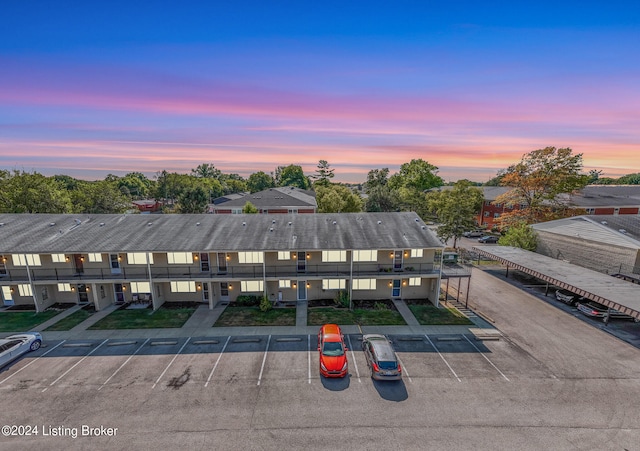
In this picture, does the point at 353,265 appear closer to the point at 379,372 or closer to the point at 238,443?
the point at 379,372

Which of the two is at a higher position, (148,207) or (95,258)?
(95,258)

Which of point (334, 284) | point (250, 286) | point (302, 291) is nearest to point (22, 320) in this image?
point (250, 286)

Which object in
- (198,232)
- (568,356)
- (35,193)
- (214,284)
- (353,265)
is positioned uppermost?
(35,193)

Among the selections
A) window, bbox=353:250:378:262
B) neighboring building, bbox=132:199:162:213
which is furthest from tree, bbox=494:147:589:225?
neighboring building, bbox=132:199:162:213

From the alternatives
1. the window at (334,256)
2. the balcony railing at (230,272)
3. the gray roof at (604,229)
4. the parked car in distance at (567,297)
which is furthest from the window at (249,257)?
the gray roof at (604,229)

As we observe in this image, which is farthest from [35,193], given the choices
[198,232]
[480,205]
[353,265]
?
[480,205]

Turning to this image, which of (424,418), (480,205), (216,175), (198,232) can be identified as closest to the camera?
(424,418)

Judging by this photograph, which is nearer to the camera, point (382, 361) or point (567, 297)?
point (382, 361)

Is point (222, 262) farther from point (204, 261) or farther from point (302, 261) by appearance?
point (302, 261)
